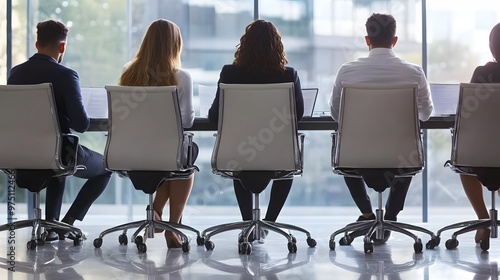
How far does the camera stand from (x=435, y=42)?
21.4ft

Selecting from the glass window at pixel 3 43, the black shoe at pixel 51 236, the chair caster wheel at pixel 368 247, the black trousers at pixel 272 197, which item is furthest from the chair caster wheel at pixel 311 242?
the glass window at pixel 3 43

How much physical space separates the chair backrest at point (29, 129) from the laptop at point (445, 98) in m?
2.27

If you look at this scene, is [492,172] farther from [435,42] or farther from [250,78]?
[435,42]

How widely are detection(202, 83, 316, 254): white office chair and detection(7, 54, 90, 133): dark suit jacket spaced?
828mm

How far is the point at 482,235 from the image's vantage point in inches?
188

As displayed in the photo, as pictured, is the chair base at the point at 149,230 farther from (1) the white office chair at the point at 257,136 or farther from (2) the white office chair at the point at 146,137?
(1) the white office chair at the point at 257,136

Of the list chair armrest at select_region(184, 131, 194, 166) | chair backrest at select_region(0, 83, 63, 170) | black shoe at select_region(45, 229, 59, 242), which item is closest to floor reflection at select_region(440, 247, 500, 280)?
chair armrest at select_region(184, 131, 194, 166)

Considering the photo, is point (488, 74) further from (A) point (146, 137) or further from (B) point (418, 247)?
(A) point (146, 137)

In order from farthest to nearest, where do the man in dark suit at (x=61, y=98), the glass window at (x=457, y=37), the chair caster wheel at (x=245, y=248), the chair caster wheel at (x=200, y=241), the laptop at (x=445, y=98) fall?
1. the glass window at (x=457, y=37)
2. the laptop at (x=445, y=98)
3. the chair caster wheel at (x=200, y=241)
4. the man in dark suit at (x=61, y=98)
5. the chair caster wheel at (x=245, y=248)

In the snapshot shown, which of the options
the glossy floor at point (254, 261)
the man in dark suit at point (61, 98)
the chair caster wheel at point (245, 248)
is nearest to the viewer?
the glossy floor at point (254, 261)

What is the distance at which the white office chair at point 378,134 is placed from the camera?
14.2 feet

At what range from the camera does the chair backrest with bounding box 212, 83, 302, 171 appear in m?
4.38

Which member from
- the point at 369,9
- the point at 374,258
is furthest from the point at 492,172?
the point at 369,9

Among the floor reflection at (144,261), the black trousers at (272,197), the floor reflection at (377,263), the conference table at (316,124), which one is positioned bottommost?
the floor reflection at (144,261)
